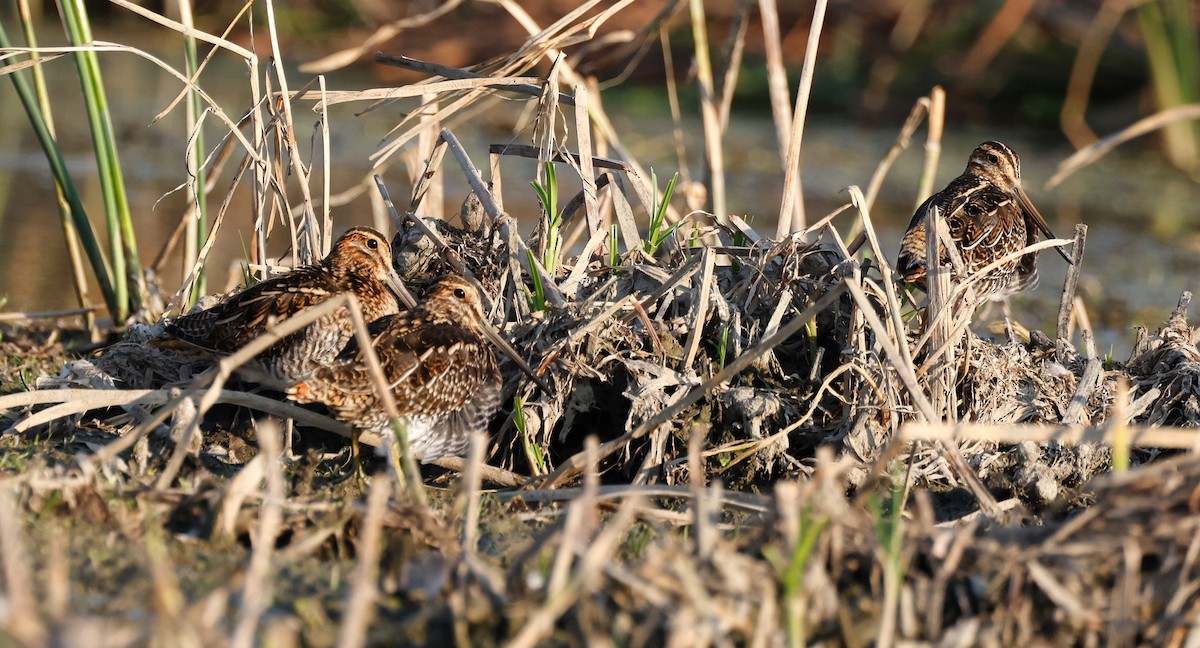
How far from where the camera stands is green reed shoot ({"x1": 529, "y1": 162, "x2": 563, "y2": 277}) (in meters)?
4.40

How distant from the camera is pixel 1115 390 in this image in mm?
4551

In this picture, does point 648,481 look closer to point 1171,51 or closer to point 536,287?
point 536,287

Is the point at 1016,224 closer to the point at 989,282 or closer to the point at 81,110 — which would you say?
the point at 989,282

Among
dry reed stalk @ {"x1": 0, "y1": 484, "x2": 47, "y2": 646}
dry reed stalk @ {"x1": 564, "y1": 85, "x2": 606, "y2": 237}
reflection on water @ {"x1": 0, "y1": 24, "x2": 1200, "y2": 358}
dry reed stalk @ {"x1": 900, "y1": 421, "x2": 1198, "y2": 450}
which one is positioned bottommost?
reflection on water @ {"x1": 0, "y1": 24, "x2": 1200, "y2": 358}

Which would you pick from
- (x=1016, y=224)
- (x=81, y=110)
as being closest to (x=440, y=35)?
(x=81, y=110)

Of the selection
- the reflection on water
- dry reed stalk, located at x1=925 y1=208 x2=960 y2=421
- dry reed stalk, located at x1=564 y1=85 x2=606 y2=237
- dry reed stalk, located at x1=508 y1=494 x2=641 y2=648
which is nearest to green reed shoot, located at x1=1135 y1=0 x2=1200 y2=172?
the reflection on water

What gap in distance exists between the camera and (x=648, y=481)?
4.07 meters

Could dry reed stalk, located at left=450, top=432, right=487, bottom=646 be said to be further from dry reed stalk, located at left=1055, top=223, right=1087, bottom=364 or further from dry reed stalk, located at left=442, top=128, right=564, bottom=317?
dry reed stalk, located at left=1055, top=223, right=1087, bottom=364

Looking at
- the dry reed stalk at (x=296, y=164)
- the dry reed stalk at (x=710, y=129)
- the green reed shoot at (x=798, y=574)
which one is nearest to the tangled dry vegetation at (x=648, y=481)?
the green reed shoot at (x=798, y=574)

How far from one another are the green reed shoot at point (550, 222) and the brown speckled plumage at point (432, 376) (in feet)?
1.02

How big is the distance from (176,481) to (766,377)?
1.86 m

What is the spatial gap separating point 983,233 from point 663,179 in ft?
15.0

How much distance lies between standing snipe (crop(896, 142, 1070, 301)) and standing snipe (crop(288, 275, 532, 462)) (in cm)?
152

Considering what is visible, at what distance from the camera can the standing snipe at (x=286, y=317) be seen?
414cm
